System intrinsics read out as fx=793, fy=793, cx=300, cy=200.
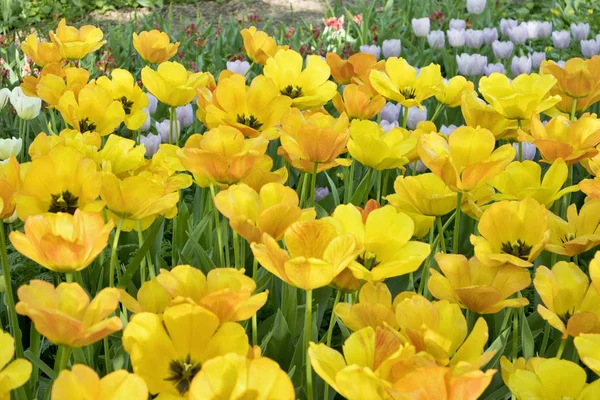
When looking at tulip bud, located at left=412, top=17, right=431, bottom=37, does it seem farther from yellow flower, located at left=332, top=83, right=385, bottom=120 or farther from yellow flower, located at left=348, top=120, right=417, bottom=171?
yellow flower, located at left=348, top=120, right=417, bottom=171

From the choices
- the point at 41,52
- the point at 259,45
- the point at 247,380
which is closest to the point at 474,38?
the point at 259,45

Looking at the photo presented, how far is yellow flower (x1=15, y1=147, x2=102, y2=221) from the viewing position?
1190 mm

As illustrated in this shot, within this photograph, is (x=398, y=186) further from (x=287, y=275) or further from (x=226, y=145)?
(x=287, y=275)

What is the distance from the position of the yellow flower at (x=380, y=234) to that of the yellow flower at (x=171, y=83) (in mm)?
811

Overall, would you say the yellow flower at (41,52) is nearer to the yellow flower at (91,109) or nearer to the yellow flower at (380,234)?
Answer: the yellow flower at (91,109)

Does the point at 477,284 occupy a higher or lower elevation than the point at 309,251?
lower

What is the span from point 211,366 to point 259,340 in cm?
65

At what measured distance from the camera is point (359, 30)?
161 inches

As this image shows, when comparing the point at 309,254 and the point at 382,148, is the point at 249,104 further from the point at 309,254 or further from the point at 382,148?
the point at 309,254

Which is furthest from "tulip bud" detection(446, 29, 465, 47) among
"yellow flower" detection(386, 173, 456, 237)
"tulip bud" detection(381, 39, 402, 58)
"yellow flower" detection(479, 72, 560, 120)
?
"yellow flower" detection(386, 173, 456, 237)

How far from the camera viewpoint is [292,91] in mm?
1935

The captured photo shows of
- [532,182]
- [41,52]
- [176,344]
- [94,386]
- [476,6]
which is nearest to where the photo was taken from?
[94,386]

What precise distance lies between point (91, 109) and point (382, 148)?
666 millimetres

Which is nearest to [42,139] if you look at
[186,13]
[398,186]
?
[398,186]
